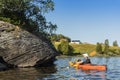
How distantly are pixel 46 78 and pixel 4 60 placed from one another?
58.6 ft

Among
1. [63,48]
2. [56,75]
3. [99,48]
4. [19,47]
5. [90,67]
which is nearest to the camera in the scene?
[56,75]

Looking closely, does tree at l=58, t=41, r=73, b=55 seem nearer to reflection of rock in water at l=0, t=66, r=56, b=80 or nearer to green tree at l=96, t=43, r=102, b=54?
green tree at l=96, t=43, r=102, b=54

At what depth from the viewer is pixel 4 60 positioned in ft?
197

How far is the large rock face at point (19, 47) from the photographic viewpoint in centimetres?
5956

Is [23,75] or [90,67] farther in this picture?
[90,67]

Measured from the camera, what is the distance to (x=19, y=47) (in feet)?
197

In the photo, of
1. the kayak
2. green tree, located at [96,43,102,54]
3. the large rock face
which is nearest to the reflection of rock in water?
the large rock face

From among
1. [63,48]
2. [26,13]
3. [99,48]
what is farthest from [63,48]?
[26,13]

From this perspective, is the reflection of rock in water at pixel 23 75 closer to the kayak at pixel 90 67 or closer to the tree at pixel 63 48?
the kayak at pixel 90 67

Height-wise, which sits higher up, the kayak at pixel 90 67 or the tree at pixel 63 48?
the tree at pixel 63 48

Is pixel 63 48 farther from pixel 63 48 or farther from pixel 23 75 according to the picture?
pixel 23 75

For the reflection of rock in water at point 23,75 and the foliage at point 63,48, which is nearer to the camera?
the reflection of rock in water at point 23,75

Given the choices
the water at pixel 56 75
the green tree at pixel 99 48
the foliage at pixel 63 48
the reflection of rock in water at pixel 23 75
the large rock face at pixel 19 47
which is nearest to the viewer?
the water at pixel 56 75

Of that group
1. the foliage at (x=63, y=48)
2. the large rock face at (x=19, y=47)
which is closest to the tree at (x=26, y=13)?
the large rock face at (x=19, y=47)
